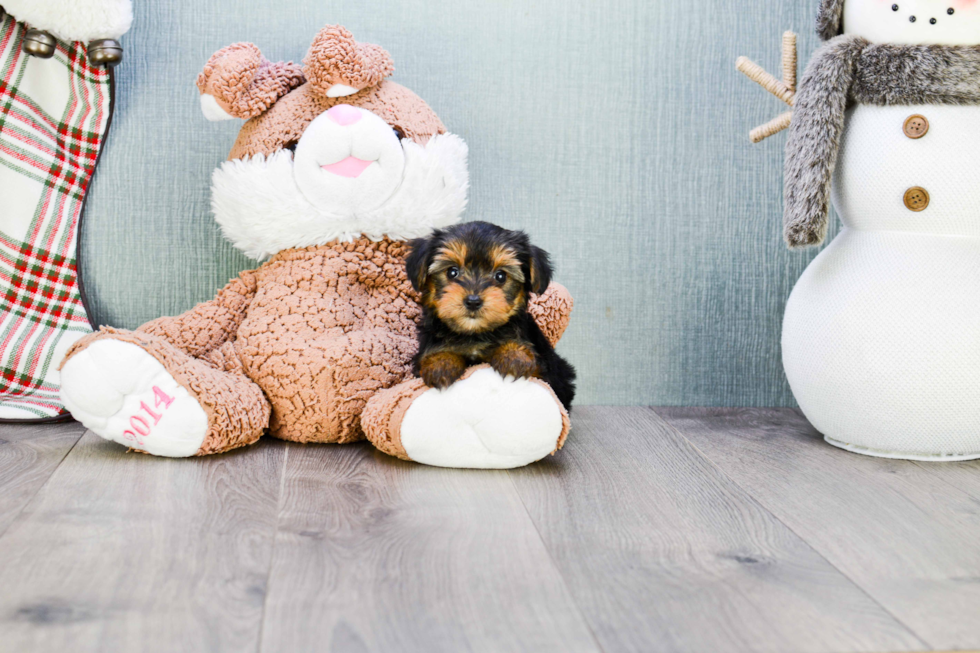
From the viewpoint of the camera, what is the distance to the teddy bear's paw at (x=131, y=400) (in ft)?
4.61

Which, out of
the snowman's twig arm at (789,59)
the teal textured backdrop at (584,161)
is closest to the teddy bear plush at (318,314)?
the teal textured backdrop at (584,161)

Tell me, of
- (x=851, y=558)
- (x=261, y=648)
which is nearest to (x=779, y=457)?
(x=851, y=558)

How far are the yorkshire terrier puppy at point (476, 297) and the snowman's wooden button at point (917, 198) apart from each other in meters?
0.69

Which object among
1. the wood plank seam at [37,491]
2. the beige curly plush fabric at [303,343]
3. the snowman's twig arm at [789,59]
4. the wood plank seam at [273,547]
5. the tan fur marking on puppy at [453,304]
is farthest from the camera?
the snowman's twig arm at [789,59]

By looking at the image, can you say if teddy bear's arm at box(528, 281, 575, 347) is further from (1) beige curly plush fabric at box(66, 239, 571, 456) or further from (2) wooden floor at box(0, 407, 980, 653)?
(2) wooden floor at box(0, 407, 980, 653)

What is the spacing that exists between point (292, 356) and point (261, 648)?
31.3 inches

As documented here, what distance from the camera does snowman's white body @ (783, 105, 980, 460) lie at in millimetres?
1522

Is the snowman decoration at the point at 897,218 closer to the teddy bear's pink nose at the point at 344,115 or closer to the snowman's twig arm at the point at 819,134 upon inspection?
the snowman's twig arm at the point at 819,134

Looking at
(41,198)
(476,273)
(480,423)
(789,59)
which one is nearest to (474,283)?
(476,273)

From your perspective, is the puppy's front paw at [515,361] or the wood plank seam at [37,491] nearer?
the wood plank seam at [37,491]

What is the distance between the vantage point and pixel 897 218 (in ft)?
5.17

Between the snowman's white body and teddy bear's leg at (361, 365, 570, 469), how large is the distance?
0.58m

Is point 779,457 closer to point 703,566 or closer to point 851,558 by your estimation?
point 851,558

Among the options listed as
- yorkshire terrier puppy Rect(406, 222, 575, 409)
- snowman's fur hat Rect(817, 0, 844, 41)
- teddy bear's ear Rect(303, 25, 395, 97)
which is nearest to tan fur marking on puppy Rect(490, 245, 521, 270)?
yorkshire terrier puppy Rect(406, 222, 575, 409)
